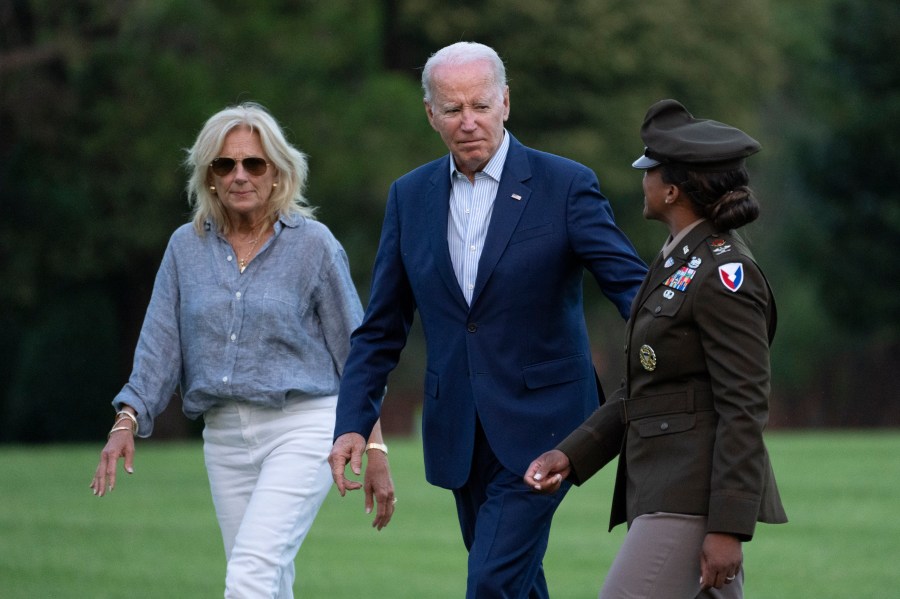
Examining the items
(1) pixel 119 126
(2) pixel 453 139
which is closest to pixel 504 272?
(2) pixel 453 139

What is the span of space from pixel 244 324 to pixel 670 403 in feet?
7.32

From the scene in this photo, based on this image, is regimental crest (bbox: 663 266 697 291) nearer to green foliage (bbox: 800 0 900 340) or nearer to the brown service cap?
the brown service cap

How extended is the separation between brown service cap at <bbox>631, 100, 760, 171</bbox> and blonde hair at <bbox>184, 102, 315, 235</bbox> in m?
2.11

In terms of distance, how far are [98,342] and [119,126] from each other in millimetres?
4476

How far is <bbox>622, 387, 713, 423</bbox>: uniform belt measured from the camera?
4352 mm

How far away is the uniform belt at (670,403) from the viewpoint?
435 cm

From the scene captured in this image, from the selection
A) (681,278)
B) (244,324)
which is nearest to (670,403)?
(681,278)

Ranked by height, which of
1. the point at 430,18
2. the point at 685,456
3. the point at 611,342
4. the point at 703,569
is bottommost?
the point at 611,342

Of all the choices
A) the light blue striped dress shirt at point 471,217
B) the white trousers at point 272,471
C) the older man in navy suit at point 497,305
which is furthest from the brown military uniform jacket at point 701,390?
the white trousers at point 272,471

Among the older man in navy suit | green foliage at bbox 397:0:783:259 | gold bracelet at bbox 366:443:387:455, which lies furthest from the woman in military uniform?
green foliage at bbox 397:0:783:259

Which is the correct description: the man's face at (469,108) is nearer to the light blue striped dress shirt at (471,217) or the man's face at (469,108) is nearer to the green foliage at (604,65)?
the light blue striped dress shirt at (471,217)

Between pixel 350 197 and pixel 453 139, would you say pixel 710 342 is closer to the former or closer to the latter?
pixel 453 139

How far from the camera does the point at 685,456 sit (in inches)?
171

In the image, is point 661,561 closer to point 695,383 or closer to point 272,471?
point 695,383
